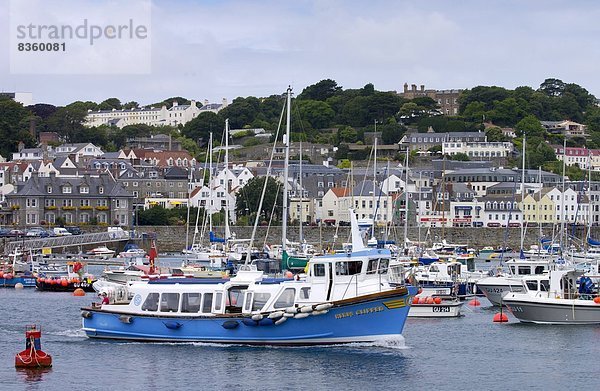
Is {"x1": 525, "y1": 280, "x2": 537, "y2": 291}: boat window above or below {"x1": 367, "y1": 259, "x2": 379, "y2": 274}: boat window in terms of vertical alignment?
below

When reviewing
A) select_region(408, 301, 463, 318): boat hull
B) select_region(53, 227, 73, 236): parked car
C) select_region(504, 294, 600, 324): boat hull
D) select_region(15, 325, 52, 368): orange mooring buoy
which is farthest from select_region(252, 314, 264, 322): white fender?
select_region(53, 227, 73, 236): parked car

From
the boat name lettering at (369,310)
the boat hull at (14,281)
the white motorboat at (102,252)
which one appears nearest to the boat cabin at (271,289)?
the boat name lettering at (369,310)

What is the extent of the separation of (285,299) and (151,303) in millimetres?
4756

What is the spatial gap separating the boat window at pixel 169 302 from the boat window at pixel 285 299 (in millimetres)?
3508

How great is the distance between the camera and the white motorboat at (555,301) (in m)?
50.8

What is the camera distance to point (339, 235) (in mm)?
120000

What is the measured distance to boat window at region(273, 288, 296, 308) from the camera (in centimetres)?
4253

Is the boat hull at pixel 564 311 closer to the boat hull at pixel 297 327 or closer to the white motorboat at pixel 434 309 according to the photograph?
the white motorboat at pixel 434 309

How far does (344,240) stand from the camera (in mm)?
117000

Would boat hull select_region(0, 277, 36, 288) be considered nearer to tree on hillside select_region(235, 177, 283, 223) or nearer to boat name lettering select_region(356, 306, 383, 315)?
boat name lettering select_region(356, 306, 383, 315)

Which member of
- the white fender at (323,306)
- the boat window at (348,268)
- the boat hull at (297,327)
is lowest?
the boat hull at (297,327)

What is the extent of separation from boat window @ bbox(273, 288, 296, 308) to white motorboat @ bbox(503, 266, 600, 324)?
12946 mm

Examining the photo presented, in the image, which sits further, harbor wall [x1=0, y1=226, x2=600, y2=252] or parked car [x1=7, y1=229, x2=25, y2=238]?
harbor wall [x1=0, y1=226, x2=600, y2=252]

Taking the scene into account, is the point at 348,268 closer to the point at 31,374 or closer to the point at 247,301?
the point at 247,301
